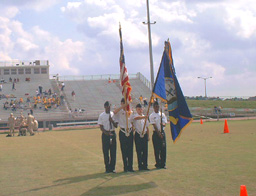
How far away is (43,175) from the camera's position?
10148 mm

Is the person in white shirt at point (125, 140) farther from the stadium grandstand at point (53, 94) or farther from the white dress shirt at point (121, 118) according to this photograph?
the stadium grandstand at point (53, 94)

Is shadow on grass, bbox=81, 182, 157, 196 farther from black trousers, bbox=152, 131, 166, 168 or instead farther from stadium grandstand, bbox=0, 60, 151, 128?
stadium grandstand, bbox=0, 60, 151, 128

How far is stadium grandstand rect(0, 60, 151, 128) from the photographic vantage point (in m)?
43.3

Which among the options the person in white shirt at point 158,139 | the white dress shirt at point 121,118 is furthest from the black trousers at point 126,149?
the person in white shirt at point 158,139

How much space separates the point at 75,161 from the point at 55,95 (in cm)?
4038

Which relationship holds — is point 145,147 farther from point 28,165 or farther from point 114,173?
point 28,165

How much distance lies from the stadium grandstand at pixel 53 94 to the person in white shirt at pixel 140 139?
29.2m

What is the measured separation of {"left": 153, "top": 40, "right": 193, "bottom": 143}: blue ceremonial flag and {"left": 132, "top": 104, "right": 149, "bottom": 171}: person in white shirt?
796 millimetres

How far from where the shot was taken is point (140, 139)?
1049 centimetres

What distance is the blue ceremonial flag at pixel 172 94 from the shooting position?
947 centimetres

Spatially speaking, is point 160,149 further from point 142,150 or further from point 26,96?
point 26,96

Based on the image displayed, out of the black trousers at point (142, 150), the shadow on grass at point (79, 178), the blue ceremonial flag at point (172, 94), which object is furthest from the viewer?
the black trousers at point (142, 150)

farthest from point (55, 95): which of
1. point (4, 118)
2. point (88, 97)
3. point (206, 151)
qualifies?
point (206, 151)

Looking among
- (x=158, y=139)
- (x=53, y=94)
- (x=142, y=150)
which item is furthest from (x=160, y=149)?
(x=53, y=94)
